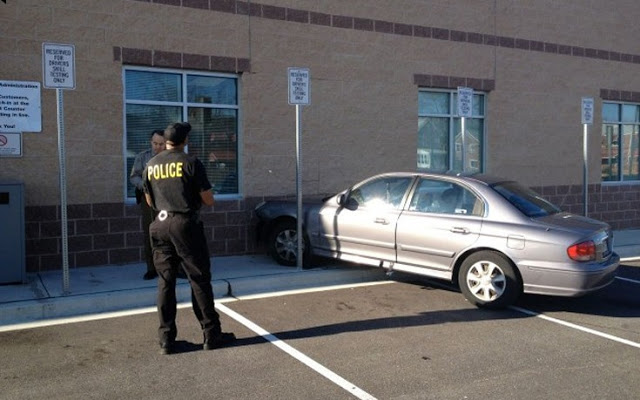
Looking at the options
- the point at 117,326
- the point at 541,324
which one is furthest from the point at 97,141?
the point at 541,324

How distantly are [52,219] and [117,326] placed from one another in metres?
2.71

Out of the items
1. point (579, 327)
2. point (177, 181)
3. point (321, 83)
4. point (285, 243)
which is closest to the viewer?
point (177, 181)

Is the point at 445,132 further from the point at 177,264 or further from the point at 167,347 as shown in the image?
the point at 167,347

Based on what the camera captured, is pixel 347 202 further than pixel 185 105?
No

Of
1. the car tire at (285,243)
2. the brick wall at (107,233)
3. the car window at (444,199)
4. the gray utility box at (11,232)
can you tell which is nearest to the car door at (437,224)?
the car window at (444,199)

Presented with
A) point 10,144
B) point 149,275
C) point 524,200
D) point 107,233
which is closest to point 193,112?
point 107,233

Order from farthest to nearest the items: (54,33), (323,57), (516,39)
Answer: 1. (516,39)
2. (323,57)
3. (54,33)

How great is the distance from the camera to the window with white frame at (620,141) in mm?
14875

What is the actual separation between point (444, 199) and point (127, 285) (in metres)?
3.97

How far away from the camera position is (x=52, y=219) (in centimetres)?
846

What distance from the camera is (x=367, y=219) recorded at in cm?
816

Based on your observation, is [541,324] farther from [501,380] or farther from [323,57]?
[323,57]

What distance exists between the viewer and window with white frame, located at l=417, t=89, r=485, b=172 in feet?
39.5

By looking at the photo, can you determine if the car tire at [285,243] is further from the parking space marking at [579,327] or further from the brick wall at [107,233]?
A: the parking space marking at [579,327]
